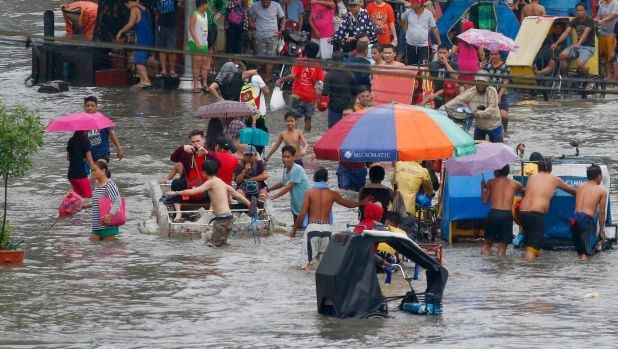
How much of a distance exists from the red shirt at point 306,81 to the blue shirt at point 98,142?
403 centimetres

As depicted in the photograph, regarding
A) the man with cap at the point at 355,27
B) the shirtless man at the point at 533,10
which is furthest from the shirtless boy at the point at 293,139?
the shirtless man at the point at 533,10

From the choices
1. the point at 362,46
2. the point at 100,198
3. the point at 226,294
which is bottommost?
the point at 226,294

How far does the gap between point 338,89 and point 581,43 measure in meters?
6.34

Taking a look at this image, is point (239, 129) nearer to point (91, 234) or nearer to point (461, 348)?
point (91, 234)

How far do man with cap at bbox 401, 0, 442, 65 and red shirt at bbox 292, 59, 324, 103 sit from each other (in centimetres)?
444

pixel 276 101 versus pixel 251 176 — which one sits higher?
pixel 276 101

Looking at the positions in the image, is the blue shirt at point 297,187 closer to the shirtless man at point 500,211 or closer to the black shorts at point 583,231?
the shirtless man at point 500,211

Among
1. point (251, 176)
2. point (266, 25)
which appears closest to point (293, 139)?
point (251, 176)

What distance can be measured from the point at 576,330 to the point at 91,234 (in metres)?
6.86

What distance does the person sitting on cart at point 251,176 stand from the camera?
73.3 ft

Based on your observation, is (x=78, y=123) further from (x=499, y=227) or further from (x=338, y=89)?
(x=499, y=227)

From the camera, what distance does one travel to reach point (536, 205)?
20.9 m

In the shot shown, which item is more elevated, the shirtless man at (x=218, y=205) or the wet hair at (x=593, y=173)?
the wet hair at (x=593, y=173)

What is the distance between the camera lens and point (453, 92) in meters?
28.6
